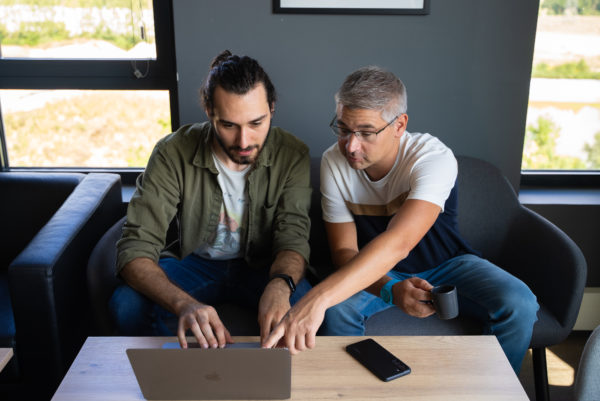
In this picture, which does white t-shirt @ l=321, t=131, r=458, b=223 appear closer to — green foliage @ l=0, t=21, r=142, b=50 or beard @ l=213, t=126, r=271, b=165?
beard @ l=213, t=126, r=271, b=165

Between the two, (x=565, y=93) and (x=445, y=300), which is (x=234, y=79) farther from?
(x=565, y=93)

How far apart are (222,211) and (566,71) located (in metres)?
1.77

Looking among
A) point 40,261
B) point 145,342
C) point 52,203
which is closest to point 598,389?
point 145,342

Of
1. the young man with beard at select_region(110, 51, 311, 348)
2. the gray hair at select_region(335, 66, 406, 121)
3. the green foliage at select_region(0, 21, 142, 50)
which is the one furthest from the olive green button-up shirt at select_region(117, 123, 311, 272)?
the green foliage at select_region(0, 21, 142, 50)

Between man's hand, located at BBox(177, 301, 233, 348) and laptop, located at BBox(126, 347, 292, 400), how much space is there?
0.17 metres

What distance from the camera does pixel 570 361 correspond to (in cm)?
227

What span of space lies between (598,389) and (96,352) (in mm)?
1154

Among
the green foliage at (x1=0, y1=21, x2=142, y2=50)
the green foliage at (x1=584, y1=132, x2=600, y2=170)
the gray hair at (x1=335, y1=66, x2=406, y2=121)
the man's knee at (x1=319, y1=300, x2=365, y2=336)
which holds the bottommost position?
the man's knee at (x1=319, y1=300, x2=365, y2=336)

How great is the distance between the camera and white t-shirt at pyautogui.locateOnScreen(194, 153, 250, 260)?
1.90 metres

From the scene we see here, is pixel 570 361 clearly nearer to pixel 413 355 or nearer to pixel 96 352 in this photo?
pixel 413 355

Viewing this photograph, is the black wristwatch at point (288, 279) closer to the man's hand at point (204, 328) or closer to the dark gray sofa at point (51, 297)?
the man's hand at point (204, 328)

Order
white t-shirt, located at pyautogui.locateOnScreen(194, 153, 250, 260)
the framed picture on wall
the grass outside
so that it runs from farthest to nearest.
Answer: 1. the grass outside
2. the framed picture on wall
3. white t-shirt, located at pyautogui.locateOnScreen(194, 153, 250, 260)

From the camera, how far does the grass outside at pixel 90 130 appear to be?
2.57 metres

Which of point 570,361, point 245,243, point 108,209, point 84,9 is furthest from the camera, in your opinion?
point 84,9
